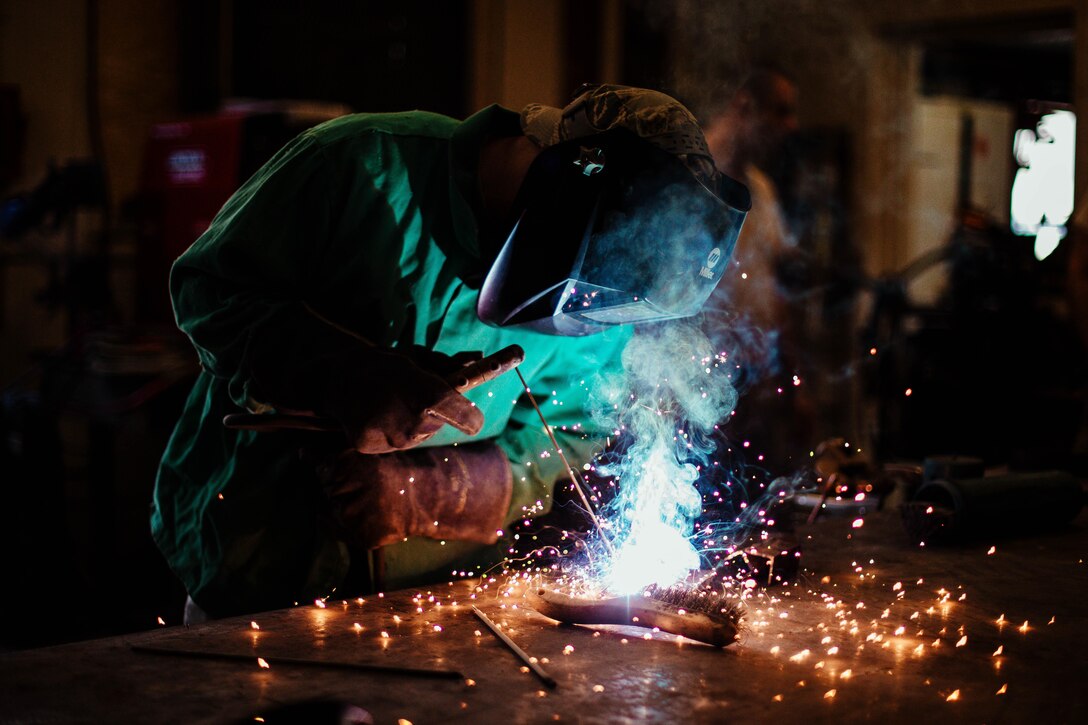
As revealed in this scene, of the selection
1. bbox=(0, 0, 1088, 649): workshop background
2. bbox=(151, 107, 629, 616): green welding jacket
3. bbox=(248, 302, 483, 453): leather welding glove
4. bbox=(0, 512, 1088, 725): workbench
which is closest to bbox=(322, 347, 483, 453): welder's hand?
bbox=(248, 302, 483, 453): leather welding glove

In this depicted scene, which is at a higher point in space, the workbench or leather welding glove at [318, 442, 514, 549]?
leather welding glove at [318, 442, 514, 549]

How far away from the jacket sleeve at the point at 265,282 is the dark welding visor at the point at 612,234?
34 centimetres

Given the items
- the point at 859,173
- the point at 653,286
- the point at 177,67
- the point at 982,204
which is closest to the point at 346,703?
the point at 653,286

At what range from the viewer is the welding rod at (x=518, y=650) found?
1.44 meters

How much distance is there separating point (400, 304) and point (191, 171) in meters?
3.06

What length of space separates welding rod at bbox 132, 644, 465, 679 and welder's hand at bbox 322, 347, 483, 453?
45 cm

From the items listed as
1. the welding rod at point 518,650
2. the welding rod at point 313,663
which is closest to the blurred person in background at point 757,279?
the welding rod at point 518,650

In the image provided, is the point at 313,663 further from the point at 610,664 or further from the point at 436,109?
the point at 436,109

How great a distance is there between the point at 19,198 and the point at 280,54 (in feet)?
6.51

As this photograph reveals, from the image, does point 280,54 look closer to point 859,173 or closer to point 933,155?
point 859,173

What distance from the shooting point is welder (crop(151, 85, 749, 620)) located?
6.00 feet

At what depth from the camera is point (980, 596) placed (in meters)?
1.93

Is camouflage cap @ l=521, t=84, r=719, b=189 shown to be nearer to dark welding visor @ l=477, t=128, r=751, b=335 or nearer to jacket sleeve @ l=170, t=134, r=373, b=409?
dark welding visor @ l=477, t=128, r=751, b=335

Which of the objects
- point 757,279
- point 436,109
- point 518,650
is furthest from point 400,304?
point 436,109
